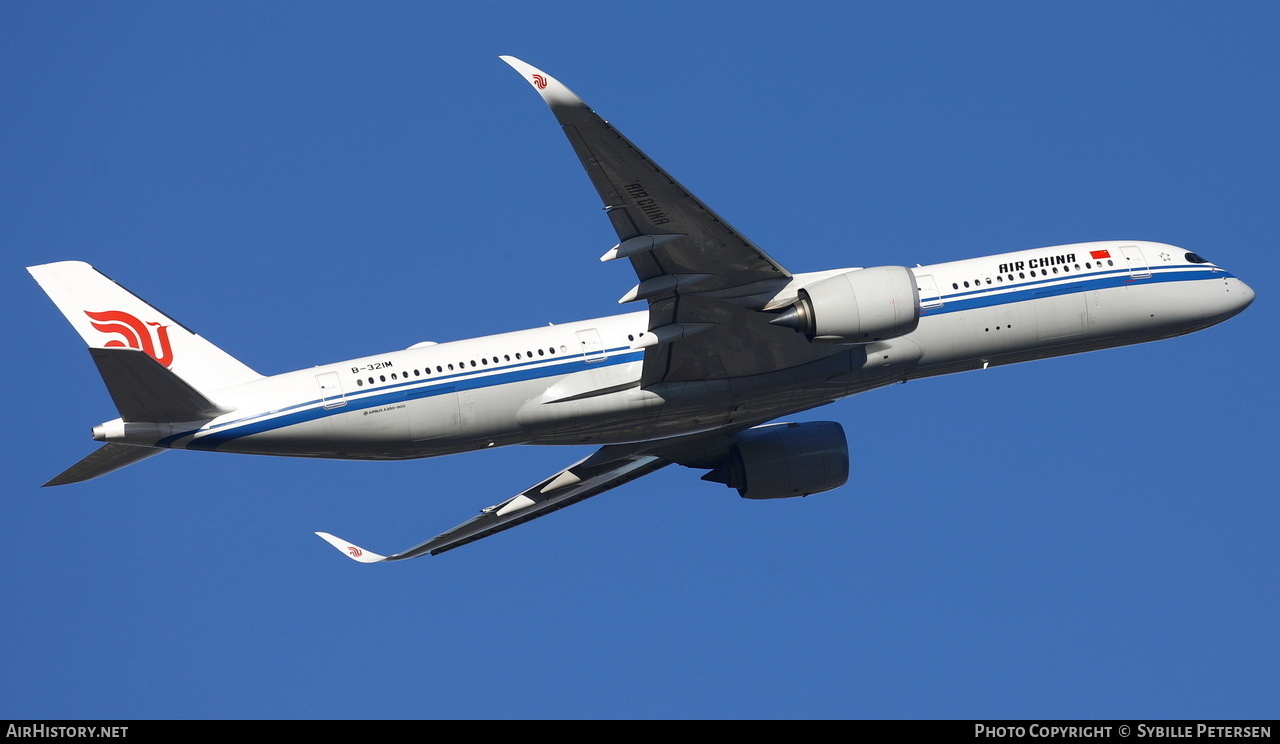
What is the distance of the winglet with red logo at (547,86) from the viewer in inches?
1015

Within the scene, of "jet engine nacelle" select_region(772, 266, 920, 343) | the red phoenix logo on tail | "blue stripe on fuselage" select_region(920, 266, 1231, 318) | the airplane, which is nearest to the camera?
the airplane

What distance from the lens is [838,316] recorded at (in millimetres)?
32250

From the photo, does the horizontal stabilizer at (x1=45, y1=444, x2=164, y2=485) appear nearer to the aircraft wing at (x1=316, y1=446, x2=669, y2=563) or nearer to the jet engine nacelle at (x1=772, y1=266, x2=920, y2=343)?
the aircraft wing at (x1=316, y1=446, x2=669, y2=563)

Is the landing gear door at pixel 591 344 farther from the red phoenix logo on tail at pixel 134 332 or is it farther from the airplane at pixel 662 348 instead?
the red phoenix logo on tail at pixel 134 332

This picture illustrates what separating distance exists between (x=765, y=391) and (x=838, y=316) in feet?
11.4

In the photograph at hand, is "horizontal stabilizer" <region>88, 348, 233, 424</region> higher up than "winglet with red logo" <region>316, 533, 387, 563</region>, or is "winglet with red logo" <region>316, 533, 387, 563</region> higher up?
"horizontal stabilizer" <region>88, 348, 233, 424</region>

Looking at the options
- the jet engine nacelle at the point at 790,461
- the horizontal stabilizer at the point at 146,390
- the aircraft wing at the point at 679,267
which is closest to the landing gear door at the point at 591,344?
the aircraft wing at the point at 679,267

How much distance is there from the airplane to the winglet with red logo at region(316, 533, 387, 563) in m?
6.18

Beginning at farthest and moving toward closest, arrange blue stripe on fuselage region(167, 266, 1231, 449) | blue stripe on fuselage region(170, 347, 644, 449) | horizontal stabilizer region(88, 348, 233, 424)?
blue stripe on fuselage region(167, 266, 1231, 449)
blue stripe on fuselage region(170, 347, 644, 449)
horizontal stabilizer region(88, 348, 233, 424)

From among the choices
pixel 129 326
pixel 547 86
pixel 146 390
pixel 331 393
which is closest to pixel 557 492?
pixel 331 393

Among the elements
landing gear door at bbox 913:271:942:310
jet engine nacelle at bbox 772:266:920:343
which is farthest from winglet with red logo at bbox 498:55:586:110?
landing gear door at bbox 913:271:942:310

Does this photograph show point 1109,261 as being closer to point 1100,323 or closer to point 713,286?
point 1100,323

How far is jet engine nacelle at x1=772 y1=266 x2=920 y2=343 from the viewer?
32.3m
